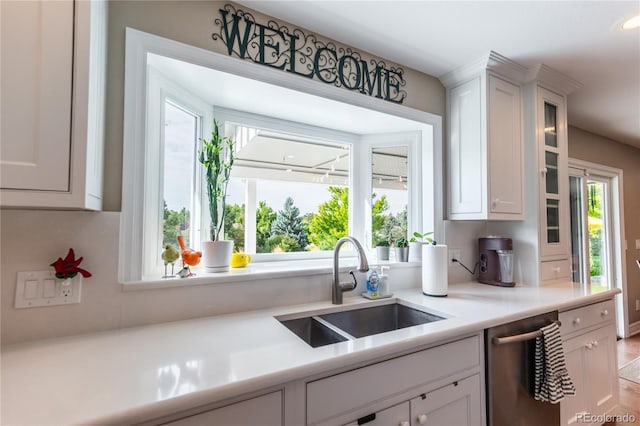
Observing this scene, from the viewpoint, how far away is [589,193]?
3314 mm

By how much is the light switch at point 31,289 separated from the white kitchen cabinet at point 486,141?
2.18 meters

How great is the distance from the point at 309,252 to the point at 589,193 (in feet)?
11.6

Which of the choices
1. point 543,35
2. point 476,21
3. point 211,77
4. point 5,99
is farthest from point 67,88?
point 543,35

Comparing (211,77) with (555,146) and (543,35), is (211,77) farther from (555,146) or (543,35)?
(555,146)

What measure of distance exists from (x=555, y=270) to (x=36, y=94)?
284cm

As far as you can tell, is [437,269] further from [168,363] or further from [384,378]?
[168,363]

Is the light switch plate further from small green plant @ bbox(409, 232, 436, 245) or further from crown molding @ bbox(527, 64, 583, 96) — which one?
crown molding @ bbox(527, 64, 583, 96)

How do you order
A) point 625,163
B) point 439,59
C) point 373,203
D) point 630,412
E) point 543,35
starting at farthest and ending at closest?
point 625,163, point 373,203, point 630,412, point 439,59, point 543,35

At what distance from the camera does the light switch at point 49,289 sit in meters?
1.00

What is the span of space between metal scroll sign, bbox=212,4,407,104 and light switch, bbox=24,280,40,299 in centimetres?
120

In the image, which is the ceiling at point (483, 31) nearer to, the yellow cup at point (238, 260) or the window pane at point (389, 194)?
the window pane at point (389, 194)

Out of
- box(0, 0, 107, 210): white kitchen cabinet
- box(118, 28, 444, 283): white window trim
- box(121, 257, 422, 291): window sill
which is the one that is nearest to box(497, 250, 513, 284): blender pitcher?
box(121, 257, 422, 291): window sill

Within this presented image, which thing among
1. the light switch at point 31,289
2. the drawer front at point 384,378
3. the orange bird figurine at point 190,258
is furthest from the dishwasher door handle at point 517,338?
the light switch at point 31,289

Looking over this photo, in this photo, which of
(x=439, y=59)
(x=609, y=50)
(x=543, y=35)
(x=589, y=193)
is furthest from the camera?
(x=589, y=193)
